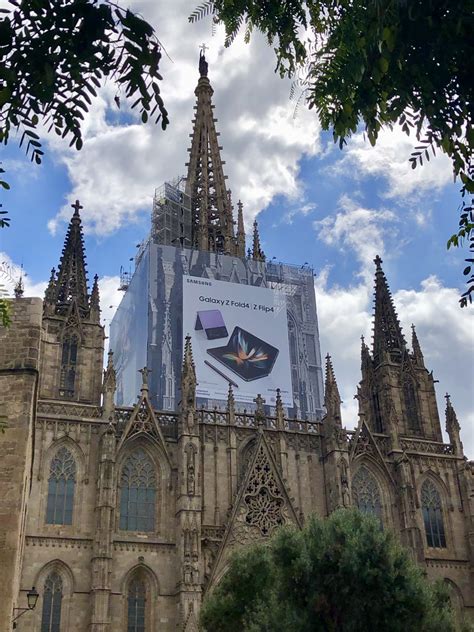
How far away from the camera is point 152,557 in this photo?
33.2 metres

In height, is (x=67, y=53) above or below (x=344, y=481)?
below

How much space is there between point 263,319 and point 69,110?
4311cm

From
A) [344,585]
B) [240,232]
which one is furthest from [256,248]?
[344,585]

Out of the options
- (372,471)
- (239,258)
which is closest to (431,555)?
(372,471)

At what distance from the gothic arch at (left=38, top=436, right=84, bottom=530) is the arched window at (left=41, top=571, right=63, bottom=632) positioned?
2207 mm

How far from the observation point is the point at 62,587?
104 ft

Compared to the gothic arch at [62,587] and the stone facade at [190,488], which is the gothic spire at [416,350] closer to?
the stone facade at [190,488]

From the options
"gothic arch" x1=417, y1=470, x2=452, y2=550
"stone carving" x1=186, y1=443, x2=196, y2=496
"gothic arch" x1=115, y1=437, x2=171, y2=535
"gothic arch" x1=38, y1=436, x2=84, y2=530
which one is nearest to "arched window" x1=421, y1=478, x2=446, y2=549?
"gothic arch" x1=417, y1=470, x2=452, y2=550

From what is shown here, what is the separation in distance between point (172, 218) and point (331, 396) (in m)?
20.8

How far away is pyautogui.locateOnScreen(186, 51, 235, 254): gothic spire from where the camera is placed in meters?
54.3

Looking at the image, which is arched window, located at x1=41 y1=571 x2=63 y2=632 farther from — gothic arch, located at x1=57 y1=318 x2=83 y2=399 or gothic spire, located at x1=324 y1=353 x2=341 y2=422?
gothic spire, located at x1=324 y1=353 x2=341 y2=422

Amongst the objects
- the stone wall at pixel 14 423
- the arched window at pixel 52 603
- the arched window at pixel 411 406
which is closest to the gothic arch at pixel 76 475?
the arched window at pixel 52 603

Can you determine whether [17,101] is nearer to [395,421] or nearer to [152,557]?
[152,557]

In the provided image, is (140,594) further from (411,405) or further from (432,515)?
(411,405)
